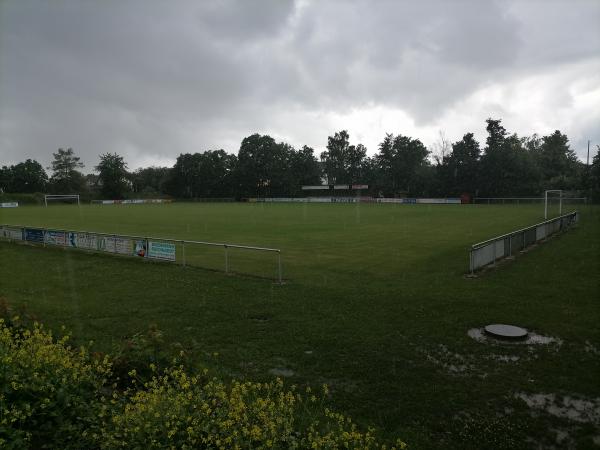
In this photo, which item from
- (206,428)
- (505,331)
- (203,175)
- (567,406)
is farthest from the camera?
(203,175)

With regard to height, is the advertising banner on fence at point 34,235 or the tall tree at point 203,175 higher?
the tall tree at point 203,175

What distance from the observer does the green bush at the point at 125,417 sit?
14.0ft

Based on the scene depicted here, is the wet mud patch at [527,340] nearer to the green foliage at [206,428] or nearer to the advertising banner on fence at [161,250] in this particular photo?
the green foliage at [206,428]

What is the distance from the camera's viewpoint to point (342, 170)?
398 ft

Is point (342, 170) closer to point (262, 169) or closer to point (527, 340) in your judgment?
point (262, 169)

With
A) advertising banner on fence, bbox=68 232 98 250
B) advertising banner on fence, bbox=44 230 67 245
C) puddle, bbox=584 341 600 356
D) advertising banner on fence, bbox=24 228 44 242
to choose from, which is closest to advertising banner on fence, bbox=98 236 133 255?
advertising banner on fence, bbox=68 232 98 250

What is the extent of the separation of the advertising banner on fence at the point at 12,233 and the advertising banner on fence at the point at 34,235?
79 cm

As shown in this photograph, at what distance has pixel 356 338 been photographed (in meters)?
8.95

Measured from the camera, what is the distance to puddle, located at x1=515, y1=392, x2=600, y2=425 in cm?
587

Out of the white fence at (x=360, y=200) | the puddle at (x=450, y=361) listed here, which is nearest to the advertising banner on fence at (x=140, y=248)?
the puddle at (x=450, y=361)

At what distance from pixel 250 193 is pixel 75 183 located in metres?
57.1

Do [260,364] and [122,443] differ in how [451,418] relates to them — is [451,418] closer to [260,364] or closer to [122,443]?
[260,364]

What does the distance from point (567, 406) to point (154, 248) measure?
15971 mm

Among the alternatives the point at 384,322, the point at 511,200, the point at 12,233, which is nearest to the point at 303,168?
the point at 511,200
